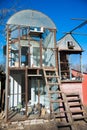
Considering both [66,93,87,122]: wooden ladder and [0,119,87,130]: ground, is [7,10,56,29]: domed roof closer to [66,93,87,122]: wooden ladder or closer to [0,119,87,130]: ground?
[66,93,87,122]: wooden ladder

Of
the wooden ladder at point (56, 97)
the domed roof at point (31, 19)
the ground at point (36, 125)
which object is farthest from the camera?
the domed roof at point (31, 19)

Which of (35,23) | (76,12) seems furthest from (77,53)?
(35,23)

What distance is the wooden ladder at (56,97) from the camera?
8.06 metres

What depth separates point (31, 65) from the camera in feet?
30.8

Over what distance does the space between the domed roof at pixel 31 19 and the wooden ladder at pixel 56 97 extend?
2235mm

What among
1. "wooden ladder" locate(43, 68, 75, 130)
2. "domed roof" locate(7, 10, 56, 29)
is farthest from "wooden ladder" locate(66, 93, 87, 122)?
"domed roof" locate(7, 10, 56, 29)

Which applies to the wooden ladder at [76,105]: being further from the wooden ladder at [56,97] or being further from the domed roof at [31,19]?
the domed roof at [31,19]

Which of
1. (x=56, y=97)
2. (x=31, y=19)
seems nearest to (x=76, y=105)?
(x=56, y=97)

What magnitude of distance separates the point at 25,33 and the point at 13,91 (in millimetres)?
3316

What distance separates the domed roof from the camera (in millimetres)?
9294

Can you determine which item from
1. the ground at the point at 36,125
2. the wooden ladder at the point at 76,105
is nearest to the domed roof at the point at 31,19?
the wooden ladder at the point at 76,105

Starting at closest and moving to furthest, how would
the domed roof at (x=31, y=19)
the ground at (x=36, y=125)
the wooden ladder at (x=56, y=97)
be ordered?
the ground at (x=36, y=125) < the wooden ladder at (x=56, y=97) < the domed roof at (x=31, y=19)

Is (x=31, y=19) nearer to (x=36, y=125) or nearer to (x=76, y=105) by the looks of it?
(x=76, y=105)

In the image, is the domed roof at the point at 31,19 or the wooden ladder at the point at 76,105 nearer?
the wooden ladder at the point at 76,105
